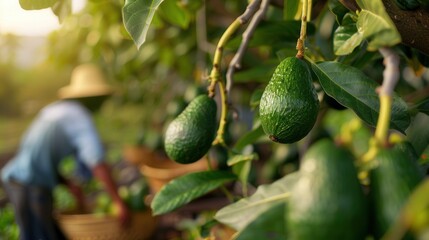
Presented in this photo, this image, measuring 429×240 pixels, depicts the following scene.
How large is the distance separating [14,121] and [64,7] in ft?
31.4

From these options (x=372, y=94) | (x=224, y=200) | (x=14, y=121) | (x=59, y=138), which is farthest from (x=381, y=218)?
(x=14, y=121)

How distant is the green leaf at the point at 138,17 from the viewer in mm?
619

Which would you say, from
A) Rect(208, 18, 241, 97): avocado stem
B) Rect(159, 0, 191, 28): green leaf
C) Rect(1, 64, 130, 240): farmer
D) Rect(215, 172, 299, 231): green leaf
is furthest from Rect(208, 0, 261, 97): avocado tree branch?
Rect(1, 64, 130, 240): farmer

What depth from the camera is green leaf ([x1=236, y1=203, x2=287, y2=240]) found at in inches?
16.6

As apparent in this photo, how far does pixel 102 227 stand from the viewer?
187cm

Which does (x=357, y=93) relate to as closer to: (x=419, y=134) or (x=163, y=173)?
(x=419, y=134)

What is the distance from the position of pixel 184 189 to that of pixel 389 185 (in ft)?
1.35

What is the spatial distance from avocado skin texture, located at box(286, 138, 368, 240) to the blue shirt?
1717mm

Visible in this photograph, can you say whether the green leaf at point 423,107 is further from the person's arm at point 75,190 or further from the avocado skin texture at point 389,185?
the person's arm at point 75,190

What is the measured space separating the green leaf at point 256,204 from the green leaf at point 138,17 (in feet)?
0.90

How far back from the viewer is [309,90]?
1.81ft

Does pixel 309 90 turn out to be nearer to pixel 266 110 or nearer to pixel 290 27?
pixel 266 110

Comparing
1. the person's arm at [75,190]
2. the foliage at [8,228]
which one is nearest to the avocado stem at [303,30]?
the foliage at [8,228]

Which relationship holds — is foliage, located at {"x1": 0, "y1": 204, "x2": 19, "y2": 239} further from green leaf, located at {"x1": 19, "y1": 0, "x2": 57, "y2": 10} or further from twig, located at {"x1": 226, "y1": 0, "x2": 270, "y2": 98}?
twig, located at {"x1": 226, "y1": 0, "x2": 270, "y2": 98}
